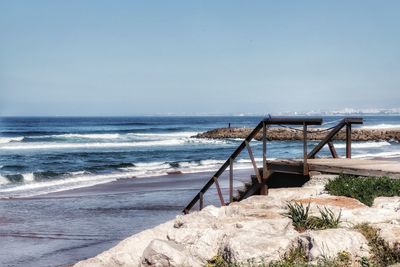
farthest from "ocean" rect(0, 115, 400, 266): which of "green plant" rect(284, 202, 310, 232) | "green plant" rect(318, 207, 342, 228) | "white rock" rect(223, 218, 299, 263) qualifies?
"green plant" rect(318, 207, 342, 228)

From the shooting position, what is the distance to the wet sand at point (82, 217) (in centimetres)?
1232

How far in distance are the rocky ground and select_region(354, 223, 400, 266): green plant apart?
2.7 inches

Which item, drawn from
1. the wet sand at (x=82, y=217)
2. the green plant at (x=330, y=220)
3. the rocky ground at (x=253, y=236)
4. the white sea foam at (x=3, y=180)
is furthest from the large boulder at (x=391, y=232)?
the white sea foam at (x=3, y=180)

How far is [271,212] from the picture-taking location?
28.9ft

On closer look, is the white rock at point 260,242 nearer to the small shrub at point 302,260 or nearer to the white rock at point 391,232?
the small shrub at point 302,260

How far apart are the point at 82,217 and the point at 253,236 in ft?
33.9

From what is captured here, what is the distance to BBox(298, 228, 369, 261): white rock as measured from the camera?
658 cm

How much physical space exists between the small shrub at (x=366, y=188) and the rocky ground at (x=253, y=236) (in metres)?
0.48

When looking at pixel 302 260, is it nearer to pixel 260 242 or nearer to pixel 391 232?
pixel 260 242

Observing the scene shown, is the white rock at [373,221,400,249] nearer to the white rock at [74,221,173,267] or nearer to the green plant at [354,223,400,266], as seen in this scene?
the green plant at [354,223,400,266]

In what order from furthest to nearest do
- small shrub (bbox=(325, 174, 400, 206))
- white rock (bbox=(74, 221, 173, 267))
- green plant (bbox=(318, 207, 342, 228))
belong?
1. small shrub (bbox=(325, 174, 400, 206))
2. white rock (bbox=(74, 221, 173, 267))
3. green plant (bbox=(318, 207, 342, 228))

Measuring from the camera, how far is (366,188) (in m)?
10.1

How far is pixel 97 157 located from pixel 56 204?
2389 cm

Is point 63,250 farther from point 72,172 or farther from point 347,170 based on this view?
point 72,172
